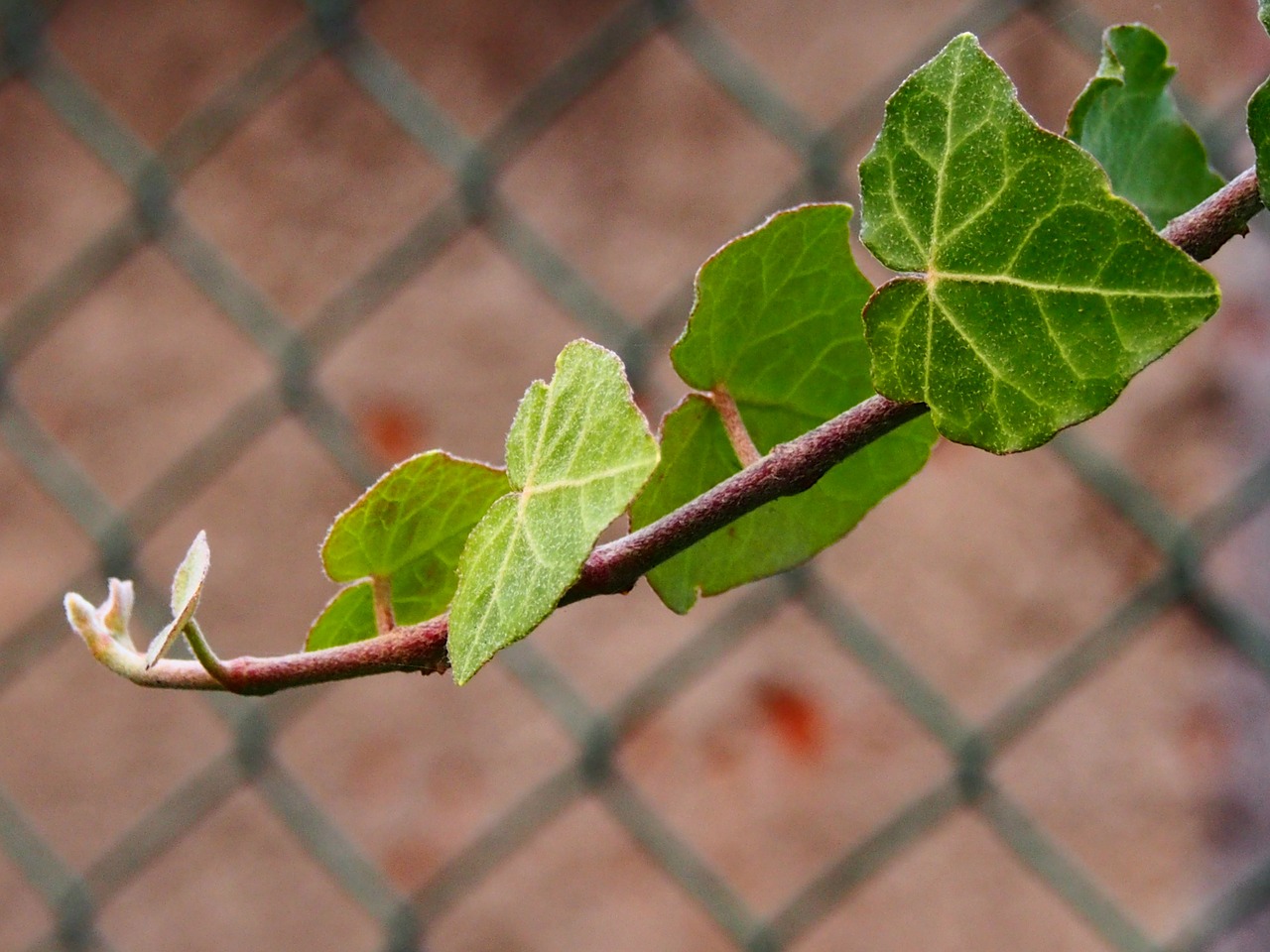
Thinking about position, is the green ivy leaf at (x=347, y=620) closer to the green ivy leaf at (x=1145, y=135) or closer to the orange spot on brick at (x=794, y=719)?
the green ivy leaf at (x=1145, y=135)

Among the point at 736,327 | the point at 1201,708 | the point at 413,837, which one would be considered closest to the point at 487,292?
the point at 413,837

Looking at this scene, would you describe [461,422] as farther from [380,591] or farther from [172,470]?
[380,591]

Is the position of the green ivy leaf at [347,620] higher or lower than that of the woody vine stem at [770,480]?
higher

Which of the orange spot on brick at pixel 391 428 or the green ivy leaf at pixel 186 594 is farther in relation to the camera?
the orange spot on brick at pixel 391 428

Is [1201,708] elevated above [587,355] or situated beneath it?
situated beneath

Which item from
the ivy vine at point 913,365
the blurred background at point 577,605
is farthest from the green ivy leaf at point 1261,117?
the blurred background at point 577,605

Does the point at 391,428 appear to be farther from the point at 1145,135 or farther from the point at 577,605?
the point at 1145,135

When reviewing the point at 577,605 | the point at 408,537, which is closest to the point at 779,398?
the point at 408,537
